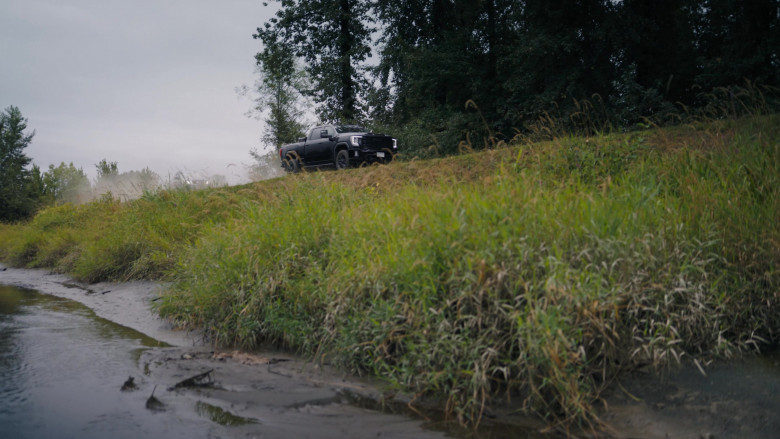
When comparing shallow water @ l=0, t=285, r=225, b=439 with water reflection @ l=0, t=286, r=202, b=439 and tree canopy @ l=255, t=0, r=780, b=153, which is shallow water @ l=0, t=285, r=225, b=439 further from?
tree canopy @ l=255, t=0, r=780, b=153

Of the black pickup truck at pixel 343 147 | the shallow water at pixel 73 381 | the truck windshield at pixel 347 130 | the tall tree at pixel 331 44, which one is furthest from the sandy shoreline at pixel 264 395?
the tall tree at pixel 331 44

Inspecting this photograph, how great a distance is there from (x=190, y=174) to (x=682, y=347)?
12.2m

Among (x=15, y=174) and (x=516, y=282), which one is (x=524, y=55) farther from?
(x=15, y=174)

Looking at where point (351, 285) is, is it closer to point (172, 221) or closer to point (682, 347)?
point (682, 347)

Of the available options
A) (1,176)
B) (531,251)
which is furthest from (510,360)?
(1,176)

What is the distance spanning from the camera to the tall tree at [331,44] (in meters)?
28.8

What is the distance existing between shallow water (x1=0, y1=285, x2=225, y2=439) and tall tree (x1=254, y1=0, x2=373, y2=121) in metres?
23.5

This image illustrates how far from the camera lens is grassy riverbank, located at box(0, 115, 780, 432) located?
3.67 m

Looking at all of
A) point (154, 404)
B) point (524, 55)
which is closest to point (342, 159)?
point (524, 55)

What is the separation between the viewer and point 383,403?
390 cm

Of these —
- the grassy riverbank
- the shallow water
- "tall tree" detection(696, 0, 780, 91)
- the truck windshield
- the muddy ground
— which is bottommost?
the muddy ground

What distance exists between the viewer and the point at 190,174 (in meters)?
13.5

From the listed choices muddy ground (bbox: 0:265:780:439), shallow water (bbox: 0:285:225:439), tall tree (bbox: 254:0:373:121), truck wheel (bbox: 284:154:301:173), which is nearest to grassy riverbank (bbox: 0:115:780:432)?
muddy ground (bbox: 0:265:780:439)

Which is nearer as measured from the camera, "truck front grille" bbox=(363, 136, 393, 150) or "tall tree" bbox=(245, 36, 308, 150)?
"truck front grille" bbox=(363, 136, 393, 150)
